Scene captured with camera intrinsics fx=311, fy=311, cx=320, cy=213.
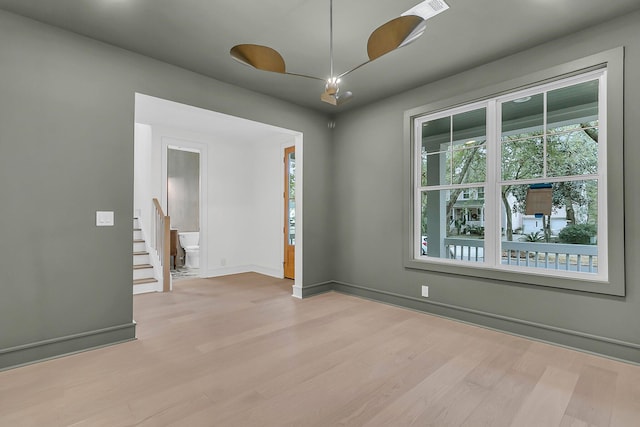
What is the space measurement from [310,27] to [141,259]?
4.59 metres

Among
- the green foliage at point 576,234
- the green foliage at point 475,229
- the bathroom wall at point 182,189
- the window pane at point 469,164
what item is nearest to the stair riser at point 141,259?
the bathroom wall at point 182,189

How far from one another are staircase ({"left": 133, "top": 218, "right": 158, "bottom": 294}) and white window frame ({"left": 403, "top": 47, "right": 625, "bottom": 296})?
4.28 metres

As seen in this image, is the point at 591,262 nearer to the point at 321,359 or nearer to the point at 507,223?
the point at 507,223

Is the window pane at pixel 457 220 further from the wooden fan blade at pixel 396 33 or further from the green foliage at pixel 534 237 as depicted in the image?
the wooden fan blade at pixel 396 33

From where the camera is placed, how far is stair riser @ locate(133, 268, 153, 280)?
5.02 meters

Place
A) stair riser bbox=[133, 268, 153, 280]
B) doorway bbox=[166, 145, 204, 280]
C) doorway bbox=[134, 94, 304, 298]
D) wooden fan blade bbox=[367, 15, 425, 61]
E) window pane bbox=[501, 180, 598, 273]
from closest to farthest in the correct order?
wooden fan blade bbox=[367, 15, 425, 61]
window pane bbox=[501, 180, 598, 273]
stair riser bbox=[133, 268, 153, 280]
doorway bbox=[134, 94, 304, 298]
doorway bbox=[166, 145, 204, 280]

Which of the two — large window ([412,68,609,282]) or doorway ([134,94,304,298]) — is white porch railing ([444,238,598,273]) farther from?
doorway ([134,94,304,298])

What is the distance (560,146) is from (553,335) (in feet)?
6.05

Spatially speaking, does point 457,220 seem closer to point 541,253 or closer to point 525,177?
point 525,177

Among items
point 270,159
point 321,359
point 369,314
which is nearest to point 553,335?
point 369,314

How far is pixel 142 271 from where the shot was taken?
5.08 metres

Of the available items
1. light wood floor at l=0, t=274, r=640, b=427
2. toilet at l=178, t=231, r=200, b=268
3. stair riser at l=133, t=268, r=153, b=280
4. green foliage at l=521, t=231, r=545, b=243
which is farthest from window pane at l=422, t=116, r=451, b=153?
toilet at l=178, t=231, r=200, b=268

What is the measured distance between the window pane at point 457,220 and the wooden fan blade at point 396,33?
2.31 meters

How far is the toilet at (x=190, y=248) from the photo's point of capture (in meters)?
7.16
